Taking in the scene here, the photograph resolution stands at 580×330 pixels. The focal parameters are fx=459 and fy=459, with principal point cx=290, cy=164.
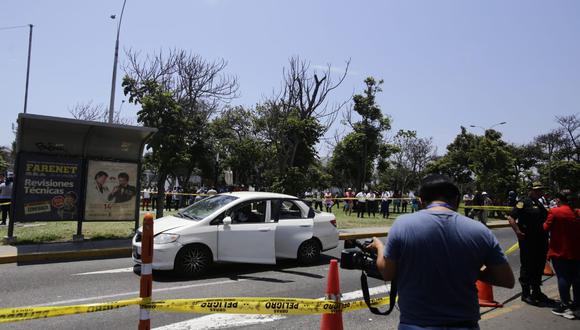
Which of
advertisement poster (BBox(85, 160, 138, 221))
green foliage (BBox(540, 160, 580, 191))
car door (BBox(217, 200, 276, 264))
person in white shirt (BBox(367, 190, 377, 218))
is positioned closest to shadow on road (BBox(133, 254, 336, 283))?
car door (BBox(217, 200, 276, 264))

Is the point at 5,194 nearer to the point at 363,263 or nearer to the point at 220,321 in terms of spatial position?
the point at 220,321

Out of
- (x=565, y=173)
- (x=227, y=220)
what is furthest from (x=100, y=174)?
(x=565, y=173)

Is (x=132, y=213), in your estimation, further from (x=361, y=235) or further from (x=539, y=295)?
(x=539, y=295)

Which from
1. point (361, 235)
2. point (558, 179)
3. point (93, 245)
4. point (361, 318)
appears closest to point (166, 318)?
point (361, 318)

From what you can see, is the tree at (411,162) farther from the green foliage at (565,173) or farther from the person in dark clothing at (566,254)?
the person in dark clothing at (566,254)

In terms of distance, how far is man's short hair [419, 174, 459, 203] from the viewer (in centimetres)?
267

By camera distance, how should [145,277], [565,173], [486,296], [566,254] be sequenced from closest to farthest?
[145,277] → [566,254] → [486,296] → [565,173]

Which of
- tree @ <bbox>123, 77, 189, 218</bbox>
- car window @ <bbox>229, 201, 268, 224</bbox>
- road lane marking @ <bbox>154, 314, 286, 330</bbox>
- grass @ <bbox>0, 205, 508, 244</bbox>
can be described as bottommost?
road lane marking @ <bbox>154, 314, 286, 330</bbox>

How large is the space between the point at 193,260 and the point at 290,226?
87.6 inches

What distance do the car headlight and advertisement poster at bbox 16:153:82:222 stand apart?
520cm

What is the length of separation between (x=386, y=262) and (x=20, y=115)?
10.6 metres

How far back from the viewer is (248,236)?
8.80m

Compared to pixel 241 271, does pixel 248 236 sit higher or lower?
higher

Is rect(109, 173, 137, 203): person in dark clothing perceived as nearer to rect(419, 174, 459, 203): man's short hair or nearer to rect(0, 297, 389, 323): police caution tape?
rect(0, 297, 389, 323): police caution tape
